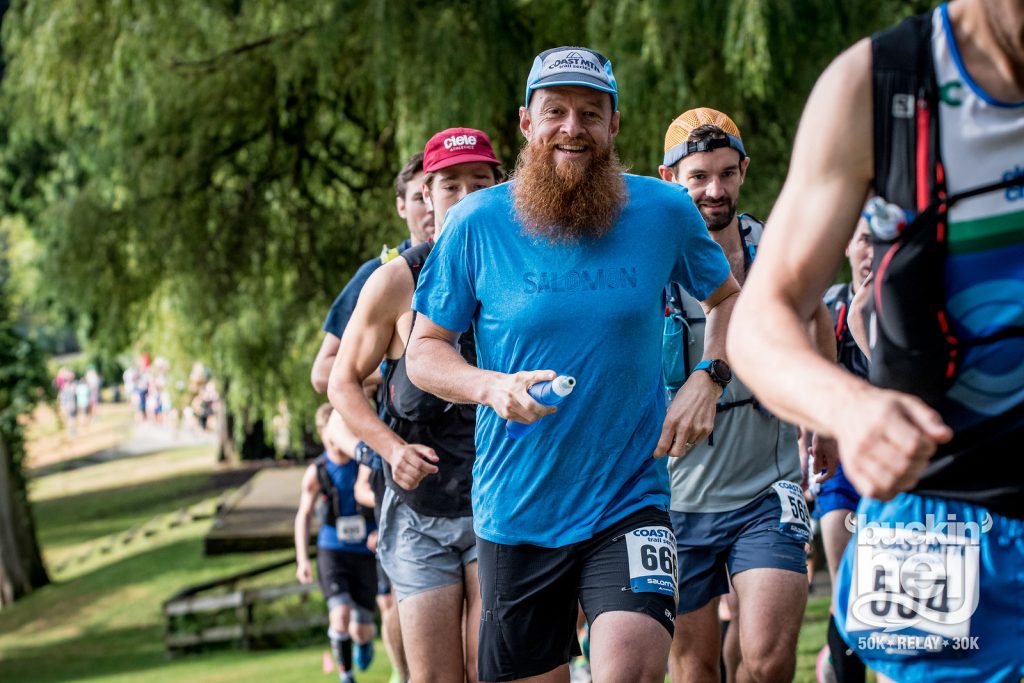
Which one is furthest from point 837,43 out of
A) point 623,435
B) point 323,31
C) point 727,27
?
point 623,435

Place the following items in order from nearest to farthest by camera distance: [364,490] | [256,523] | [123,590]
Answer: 1. [364,490]
2. [123,590]
3. [256,523]

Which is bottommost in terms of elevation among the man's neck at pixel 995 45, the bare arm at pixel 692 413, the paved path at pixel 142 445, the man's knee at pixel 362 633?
the paved path at pixel 142 445

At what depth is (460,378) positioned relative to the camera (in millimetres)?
4238

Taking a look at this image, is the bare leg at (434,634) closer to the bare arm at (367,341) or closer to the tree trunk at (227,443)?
the bare arm at (367,341)

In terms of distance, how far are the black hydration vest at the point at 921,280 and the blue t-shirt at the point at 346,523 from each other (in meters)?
8.60

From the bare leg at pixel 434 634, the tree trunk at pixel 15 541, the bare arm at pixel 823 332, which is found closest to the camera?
the bare arm at pixel 823 332

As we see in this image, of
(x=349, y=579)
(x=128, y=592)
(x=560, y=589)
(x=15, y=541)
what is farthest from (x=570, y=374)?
(x=15, y=541)

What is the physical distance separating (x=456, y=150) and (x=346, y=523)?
5.72 meters

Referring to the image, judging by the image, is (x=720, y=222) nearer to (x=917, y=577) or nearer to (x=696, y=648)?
(x=696, y=648)

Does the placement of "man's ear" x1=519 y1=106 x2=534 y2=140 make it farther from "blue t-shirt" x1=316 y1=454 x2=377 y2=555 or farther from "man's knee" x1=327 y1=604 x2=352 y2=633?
"man's knee" x1=327 y1=604 x2=352 y2=633

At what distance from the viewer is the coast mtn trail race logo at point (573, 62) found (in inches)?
178

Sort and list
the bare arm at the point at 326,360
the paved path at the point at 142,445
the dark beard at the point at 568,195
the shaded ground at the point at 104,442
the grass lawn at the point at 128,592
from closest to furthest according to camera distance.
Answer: the dark beard at the point at 568,195, the bare arm at the point at 326,360, the grass lawn at the point at 128,592, the paved path at the point at 142,445, the shaded ground at the point at 104,442

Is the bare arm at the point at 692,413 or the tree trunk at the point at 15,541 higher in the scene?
the bare arm at the point at 692,413

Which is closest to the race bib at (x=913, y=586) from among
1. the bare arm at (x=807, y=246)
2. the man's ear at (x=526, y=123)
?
the bare arm at (x=807, y=246)
